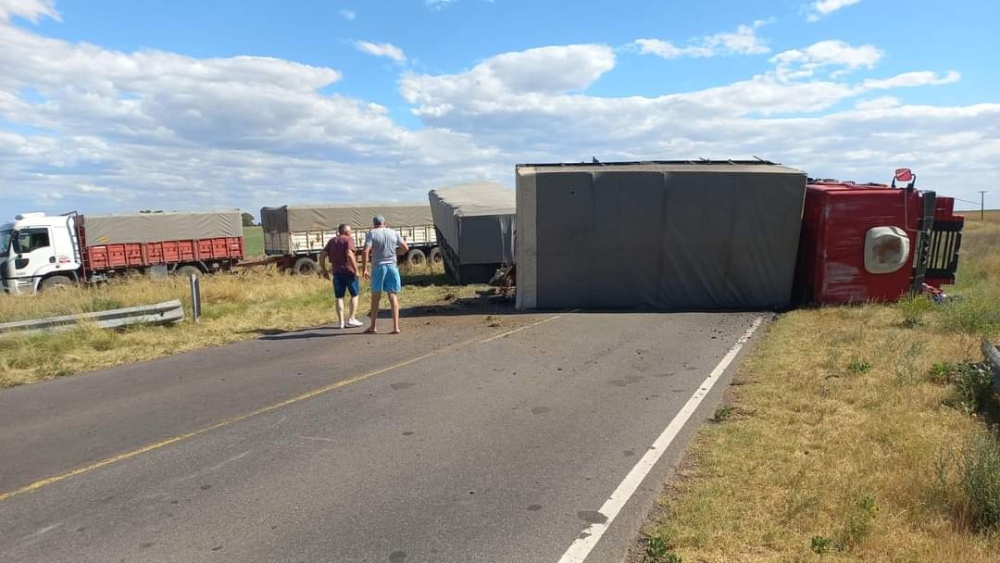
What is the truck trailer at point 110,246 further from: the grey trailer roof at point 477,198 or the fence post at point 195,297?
the fence post at point 195,297

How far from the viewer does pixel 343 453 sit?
5.46 meters

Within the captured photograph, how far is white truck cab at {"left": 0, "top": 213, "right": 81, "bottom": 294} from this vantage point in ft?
73.8

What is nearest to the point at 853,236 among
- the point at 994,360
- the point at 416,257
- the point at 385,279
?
the point at 994,360

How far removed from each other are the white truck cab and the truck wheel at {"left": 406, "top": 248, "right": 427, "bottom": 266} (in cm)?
1295

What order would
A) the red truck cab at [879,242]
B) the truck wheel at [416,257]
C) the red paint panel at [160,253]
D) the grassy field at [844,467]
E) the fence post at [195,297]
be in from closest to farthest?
the grassy field at [844,467], the fence post at [195,297], the red truck cab at [879,242], the red paint panel at [160,253], the truck wheel at [416,257]

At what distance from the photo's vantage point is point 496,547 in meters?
3.90

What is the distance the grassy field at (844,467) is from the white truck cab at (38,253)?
23598mm

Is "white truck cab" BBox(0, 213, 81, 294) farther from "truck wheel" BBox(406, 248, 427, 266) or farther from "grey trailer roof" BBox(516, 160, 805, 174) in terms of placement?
"grey trailer roof" BBox(516, 160, 805, 174)

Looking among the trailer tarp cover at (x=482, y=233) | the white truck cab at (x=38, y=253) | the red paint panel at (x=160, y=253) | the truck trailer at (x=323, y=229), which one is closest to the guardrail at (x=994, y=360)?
the trailer tarp cover at (x=482, y=233)

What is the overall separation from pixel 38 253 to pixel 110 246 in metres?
2.80

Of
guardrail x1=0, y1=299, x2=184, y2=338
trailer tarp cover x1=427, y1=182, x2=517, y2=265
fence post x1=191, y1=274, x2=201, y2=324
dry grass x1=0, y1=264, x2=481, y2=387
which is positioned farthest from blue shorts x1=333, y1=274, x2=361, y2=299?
trailer tarp cover x1=427, y1=182, x2=517, y2=265

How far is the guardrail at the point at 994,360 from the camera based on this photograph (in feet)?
19.5

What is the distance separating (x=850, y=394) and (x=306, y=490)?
17.6 feet

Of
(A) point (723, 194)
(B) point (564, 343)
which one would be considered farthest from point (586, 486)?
(A) point (723, 194)
